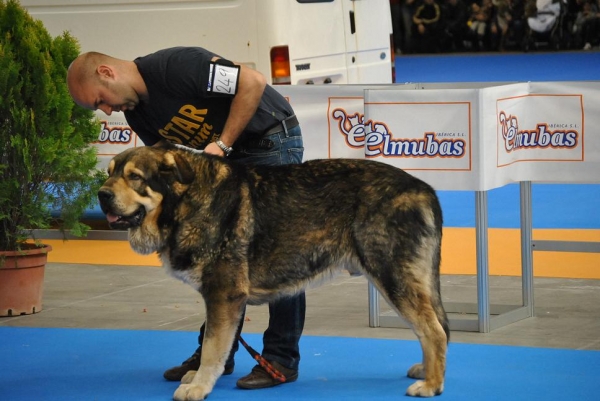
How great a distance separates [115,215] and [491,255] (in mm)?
5032

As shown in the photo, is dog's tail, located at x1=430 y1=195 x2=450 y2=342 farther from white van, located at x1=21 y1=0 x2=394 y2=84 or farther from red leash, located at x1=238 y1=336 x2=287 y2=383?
white van, located at x1=21 y1=0 x2=394 y2=84

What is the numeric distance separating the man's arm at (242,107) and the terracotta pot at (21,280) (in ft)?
8.99

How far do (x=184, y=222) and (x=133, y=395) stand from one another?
1.06m

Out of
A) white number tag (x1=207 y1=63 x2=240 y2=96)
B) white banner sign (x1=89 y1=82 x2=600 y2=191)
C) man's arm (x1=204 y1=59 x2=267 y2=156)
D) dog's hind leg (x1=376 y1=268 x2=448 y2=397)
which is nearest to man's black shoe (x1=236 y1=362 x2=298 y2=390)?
dog's hind leg (x1=376 y1=268 x2=448 y2=397)

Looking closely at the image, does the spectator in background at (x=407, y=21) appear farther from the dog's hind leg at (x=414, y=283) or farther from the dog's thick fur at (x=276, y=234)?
the dog's hind leg at (x=414, y=283)

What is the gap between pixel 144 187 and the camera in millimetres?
5363

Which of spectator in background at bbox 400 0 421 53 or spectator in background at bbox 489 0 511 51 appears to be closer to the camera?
spectator in background at bbox 489 0 511 51

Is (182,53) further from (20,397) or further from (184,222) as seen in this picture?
(20,397)

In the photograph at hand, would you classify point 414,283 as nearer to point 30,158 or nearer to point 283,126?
point 283,126

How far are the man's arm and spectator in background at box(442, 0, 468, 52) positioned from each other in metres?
27.3

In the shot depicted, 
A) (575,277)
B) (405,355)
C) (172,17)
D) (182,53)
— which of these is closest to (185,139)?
(182,53)

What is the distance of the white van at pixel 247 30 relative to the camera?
10.8 m

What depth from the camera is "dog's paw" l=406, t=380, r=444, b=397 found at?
5.55 m

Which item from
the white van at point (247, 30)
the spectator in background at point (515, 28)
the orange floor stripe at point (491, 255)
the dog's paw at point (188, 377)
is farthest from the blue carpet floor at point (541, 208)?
the spectator in background at point (515, 28)
